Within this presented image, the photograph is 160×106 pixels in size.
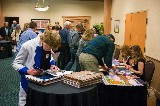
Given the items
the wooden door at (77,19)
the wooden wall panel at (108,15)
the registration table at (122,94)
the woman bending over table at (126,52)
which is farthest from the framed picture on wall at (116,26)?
the wooden door at (77,19)

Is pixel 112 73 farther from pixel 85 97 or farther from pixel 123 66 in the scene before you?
pixel 85 97

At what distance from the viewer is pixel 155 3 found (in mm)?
4980

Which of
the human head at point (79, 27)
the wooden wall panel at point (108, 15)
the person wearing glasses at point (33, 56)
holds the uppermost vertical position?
the wooden wall panel at point (108, 15)

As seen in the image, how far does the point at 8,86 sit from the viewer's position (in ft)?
17.6

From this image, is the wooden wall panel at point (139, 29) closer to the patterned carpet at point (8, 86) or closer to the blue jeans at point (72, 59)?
the blue jeans at point (72, 59)

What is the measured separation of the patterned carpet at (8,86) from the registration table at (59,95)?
2143 mm

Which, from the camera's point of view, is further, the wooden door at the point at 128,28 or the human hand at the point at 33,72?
the wooden door at the point at 128,28

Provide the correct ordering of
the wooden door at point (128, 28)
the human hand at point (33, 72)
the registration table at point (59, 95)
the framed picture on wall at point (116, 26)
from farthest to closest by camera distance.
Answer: the framed picture on wall at point (116, 26)
the wooden door at point (128, 28)
the human hand at point (33, 72)
the registration table at point (59, 95)

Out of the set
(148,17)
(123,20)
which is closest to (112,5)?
(123,20)

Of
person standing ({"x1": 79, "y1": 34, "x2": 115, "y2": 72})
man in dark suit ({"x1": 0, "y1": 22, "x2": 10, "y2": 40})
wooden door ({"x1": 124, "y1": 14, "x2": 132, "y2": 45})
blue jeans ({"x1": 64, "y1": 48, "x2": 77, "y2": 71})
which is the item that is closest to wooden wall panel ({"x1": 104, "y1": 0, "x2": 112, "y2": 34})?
wooden door ({"x1": 124, "y1": 14, "x2": 132, "y2": 45})

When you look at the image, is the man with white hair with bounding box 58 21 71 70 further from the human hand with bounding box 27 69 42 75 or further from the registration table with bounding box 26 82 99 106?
the registration table with bounding box 26 82 99 106

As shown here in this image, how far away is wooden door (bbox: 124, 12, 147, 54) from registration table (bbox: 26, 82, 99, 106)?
3692mm

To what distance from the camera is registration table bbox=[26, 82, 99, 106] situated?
6.97ft

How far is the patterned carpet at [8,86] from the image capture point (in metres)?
4.32
